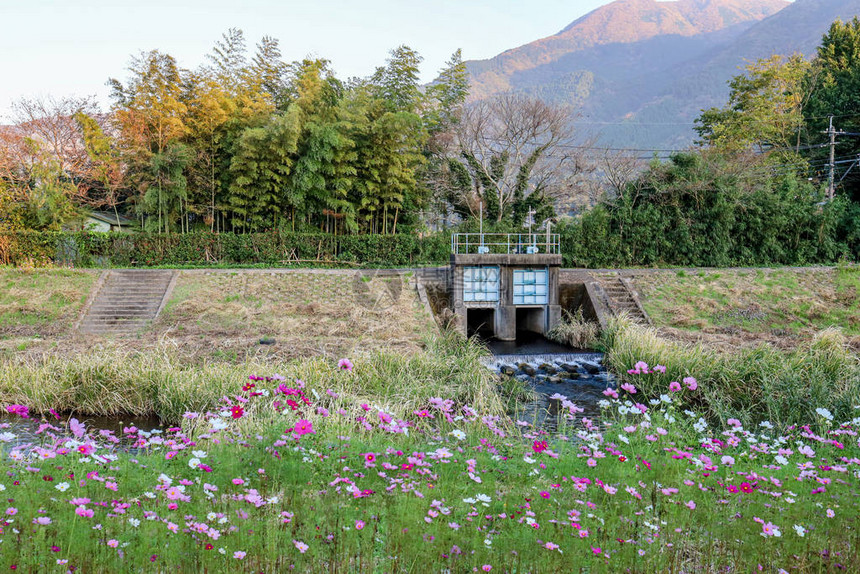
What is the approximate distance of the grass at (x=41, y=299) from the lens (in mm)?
13305

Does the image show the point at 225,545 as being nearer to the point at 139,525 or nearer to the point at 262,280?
the point at 139,525

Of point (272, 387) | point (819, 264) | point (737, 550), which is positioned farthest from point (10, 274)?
point (819, 264)

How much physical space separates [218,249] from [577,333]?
38.8 feet

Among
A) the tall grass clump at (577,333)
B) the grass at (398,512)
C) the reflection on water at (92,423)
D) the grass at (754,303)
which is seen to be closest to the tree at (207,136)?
the tall grass clump at (577,333)

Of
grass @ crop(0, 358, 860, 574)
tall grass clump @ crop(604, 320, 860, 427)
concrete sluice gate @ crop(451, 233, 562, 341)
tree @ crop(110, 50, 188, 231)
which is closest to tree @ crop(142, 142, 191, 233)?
tree @ crop(110, 50, 188, 231)

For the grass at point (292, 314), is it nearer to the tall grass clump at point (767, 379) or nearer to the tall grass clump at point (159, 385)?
the tall grass clump at point (159, 385)

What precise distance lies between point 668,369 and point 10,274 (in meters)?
16.4

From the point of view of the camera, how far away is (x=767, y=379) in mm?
7832

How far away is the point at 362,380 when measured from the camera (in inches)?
318

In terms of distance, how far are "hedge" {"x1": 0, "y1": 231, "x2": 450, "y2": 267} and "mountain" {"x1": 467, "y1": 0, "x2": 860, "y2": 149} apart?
101 feet

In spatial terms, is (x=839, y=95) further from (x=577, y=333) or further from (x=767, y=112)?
(x=577, y=333)

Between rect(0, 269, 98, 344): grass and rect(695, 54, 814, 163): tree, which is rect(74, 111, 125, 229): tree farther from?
rect(695, 54, 814, 163): tree

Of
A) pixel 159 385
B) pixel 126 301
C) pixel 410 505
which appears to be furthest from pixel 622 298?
pixel 410 505

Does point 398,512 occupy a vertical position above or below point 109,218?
below
